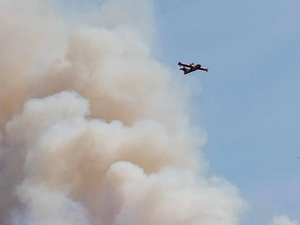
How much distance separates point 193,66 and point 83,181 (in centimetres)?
1684

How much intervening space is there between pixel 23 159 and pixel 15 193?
12.2 feet

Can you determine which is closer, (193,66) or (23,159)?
(193,66)

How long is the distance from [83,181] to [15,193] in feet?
25.4

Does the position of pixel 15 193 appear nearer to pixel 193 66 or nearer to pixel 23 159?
pixel 23 159

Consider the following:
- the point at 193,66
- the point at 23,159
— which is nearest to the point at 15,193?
the point at 23,159

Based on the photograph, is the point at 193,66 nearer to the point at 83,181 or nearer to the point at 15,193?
the point at 83,181

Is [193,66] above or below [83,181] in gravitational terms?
above

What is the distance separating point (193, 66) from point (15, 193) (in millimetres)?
23691

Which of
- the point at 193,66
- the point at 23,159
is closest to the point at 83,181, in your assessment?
the point at 23,159

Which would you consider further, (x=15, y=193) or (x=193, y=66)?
(x=15, y=193)

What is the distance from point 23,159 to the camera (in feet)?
237

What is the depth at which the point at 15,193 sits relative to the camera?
70.9 metres

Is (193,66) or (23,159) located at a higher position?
(193,66)

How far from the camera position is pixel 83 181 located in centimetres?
6881
